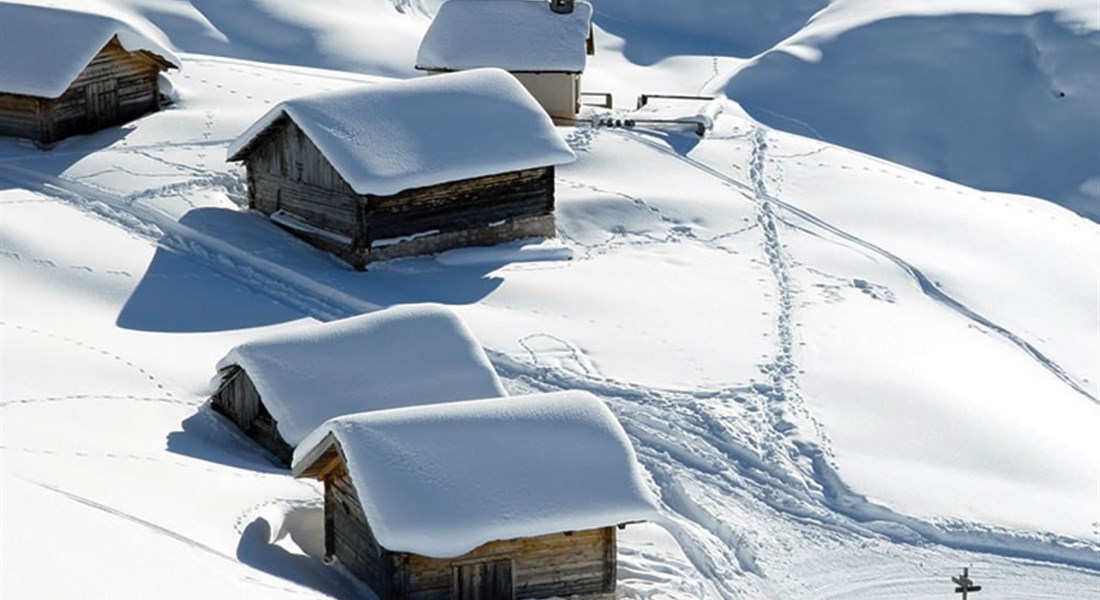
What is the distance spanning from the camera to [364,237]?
1288 inches

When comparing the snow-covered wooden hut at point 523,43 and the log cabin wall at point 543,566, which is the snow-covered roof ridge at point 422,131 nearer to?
the snow-covered wooden hut at point 523,43

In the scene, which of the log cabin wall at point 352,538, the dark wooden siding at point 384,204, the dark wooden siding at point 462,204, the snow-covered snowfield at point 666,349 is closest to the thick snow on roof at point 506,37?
the snow-covered snowfield at point 666,349

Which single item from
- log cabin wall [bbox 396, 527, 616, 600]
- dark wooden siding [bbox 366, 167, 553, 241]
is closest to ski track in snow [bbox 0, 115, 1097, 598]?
dark wooden siding [bbox 366, 167, 553, 241]

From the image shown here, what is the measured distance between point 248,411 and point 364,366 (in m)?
2.06

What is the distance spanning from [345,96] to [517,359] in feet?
24.6

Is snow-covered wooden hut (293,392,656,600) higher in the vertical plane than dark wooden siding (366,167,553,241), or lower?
lower

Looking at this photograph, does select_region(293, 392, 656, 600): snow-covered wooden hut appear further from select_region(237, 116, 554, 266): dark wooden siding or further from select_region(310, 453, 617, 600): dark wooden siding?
select_region(237, 116, 554, 266): dark wooden siding

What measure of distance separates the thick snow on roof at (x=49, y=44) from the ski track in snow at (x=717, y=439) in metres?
2.27

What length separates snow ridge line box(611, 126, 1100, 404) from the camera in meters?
32.9

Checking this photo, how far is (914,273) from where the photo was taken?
118 ft

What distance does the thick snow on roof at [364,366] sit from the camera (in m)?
23.5

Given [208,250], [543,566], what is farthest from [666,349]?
[543,566]

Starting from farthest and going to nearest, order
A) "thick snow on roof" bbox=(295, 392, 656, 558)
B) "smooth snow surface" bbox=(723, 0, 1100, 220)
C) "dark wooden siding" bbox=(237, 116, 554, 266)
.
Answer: "smooth snow surface" bbox=(723, 0, 1100, 220)
"dark wooden siding" bbox=(237, 116, 554, 266)
"thick snow on roof" bbox=(295, 392, 656, 558)

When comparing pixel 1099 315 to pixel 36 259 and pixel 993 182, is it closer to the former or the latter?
pixel 993 182
